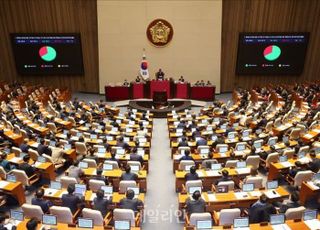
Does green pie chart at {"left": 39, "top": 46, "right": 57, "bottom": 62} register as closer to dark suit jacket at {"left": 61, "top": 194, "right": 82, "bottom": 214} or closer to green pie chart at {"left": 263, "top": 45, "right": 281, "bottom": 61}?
green pie chart at {"left": 263, "top": 45, "right": 281, "bottom": 61}

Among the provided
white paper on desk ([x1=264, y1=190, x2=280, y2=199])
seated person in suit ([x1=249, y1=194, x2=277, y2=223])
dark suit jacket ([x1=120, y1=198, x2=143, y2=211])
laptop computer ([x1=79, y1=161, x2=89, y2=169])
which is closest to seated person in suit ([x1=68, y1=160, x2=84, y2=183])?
laptop computer ([x1=79, y1=161, x2=89, y2=169])

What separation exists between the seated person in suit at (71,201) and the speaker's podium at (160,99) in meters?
12.0

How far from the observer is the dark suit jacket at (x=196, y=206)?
7.33m

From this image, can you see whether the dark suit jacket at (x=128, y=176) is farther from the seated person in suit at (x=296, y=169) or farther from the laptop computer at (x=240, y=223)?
the seated person in suit at (x=296, y=169)

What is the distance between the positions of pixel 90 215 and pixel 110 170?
269 cm

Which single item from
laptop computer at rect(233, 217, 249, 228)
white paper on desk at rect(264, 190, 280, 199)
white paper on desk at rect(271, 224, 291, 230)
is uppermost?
laptop computer at rect(233, 217, 249, 228)

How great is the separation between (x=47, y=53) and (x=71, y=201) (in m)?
17.1

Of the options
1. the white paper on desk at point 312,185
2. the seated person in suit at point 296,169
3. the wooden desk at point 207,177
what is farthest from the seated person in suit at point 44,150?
the white paper on desk at point 312,185

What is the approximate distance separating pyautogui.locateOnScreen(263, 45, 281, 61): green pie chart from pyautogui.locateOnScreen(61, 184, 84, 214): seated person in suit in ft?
60.7

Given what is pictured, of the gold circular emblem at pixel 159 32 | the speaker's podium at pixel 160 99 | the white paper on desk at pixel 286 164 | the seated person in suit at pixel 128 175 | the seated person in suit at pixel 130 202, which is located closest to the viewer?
the seated person in suit at pixel 130 202

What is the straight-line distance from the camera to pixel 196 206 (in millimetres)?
7340

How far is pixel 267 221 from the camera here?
7020 mm

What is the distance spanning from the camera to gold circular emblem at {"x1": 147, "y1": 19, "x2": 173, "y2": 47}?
21.8m

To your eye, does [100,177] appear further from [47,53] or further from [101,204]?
[47,53]
